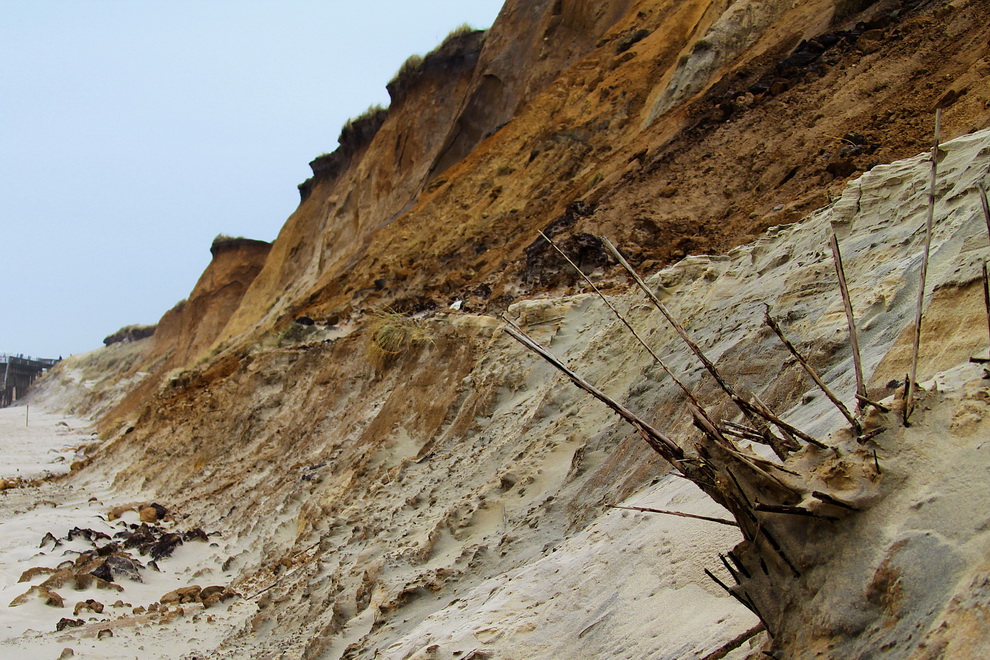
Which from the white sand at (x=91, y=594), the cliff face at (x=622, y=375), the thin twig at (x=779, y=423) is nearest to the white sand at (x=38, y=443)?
the cliff face at (x=622, y=375)

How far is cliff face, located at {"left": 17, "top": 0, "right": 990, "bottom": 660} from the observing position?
2127 millimetres

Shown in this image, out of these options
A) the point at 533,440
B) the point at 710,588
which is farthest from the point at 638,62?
the point at 710,588

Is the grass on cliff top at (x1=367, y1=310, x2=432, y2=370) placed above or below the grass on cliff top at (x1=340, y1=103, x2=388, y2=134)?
below

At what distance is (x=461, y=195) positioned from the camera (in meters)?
15.9

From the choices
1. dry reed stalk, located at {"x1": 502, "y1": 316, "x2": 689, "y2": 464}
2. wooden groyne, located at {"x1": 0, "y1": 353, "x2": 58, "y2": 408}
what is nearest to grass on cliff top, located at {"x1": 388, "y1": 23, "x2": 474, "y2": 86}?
dry reed stalk, located at {"x1": 502, "y1": 316, "x2": 689, "y2": 464}

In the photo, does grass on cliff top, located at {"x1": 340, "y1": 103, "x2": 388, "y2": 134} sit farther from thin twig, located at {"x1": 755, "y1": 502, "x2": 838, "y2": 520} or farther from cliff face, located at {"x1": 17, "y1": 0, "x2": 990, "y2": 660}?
thin twig, located at {"x1": 755, "y1": 502, "x2": 838, "y2": 520}

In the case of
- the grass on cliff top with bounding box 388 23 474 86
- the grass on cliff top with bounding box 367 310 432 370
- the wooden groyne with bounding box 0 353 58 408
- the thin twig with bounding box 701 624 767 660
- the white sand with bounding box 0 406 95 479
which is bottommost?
the thin twig with bounding box 701 624 767 660

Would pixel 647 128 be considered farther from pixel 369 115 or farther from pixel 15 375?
pixel 15 375

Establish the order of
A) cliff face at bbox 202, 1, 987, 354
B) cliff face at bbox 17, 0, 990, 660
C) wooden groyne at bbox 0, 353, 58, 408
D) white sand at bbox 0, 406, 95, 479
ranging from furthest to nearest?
wooden groyne at bbox 0, 353, 58, 408, white sand at bbox 0, 406, 95, 479, cliff face at bbox 202, 1, 987, 354, cliff face at bbox 17, 0, 990, 660

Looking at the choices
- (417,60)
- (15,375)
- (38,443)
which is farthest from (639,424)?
(15,375)

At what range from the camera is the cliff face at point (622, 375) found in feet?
6.98

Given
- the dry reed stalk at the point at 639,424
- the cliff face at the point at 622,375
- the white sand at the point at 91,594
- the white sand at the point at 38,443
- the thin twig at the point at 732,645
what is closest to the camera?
the dry reed stalk at the point at 639,424

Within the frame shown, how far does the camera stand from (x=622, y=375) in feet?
21.2

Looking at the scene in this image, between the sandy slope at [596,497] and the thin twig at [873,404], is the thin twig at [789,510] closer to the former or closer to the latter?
the sandy slope at [596,497]
